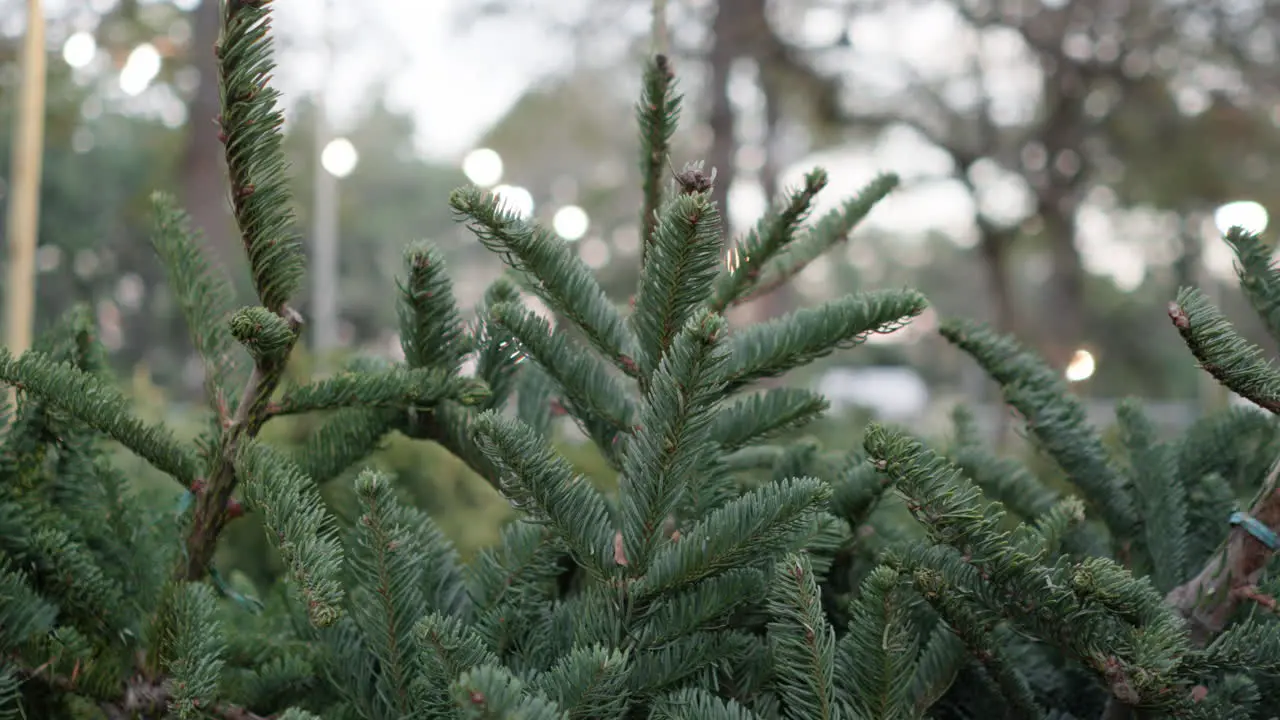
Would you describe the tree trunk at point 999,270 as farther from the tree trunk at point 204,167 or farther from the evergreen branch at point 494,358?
the evergreen branch at point 494,358

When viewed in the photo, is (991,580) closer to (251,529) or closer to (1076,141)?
(251,529)

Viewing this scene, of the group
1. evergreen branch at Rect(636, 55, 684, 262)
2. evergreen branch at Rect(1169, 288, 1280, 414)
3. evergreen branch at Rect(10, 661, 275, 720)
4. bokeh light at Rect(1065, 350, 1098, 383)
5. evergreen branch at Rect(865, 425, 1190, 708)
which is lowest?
evergreen branch at Rect(10, 661, 275, 720)

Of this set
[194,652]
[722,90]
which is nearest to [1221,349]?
[194,652]

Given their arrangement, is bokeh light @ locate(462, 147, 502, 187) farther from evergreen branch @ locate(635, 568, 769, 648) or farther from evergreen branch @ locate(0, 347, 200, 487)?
evergreen branch @ locate(635, 568, 769, 648)

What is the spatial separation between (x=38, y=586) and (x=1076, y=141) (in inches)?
376

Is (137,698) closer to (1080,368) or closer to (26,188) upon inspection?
(1080,368)

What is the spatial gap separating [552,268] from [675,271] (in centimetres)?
17

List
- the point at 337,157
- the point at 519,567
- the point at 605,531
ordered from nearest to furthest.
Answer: the point at 605,531
the point at 519,567
the point at 337,157

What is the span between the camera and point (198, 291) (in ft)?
3.43

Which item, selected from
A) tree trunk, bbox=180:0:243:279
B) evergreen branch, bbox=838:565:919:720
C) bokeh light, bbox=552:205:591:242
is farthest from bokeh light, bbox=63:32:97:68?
tree trunk, bbox=180:0:243:279

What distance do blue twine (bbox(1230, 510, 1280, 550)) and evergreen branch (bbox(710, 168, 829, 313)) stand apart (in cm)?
48

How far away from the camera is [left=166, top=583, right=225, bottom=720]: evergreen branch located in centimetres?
79

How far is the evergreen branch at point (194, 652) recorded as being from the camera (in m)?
0.79

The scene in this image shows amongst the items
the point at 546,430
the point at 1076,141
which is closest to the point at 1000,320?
the point at 1076,141
